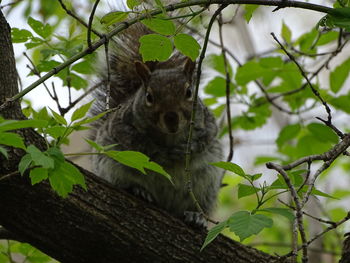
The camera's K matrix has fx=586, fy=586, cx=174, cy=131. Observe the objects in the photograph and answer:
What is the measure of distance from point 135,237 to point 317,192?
863mm

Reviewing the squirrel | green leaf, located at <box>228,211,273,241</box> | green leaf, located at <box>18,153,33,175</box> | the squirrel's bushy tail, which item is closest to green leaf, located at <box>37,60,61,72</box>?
the squirrel

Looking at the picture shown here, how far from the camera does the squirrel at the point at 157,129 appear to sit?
2621 mm

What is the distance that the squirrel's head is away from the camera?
2533mm

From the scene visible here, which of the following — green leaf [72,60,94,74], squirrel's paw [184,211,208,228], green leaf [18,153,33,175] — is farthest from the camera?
squirrel's paw [184,211,208,228]

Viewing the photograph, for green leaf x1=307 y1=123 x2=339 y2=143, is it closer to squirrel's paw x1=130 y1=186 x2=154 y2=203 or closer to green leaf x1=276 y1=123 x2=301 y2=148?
green leaf x1=276 y1=123 x2=301 y2=148

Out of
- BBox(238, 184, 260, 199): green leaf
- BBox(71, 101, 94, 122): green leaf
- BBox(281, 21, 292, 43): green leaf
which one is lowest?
BBox(238, 184, 260, 199): green leaf

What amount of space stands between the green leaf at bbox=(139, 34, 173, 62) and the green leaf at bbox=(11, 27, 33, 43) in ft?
2.30

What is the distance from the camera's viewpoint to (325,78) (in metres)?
7.66

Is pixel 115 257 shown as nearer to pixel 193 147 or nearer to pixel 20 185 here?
pixel 20 185

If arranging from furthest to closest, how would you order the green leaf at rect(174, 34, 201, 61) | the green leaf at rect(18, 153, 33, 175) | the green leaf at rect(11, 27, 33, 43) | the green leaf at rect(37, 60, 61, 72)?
the green leaf at rect(37, 60, 61, 72), the green leaf at rect(11, 27, 33, 43), the green leaf at rect(174, 34, 201, 61), the green leaf at rect(18, 153, 33, 175)

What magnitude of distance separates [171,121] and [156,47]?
3.01 feet

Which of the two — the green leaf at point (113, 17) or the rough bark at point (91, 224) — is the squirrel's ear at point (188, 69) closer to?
the rough bark at point (91, 224)

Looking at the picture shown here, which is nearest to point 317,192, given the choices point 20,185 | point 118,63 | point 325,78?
point 20,185

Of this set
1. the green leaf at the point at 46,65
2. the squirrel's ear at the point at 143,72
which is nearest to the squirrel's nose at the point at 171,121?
the squirrel's ear at the point at 143,72
